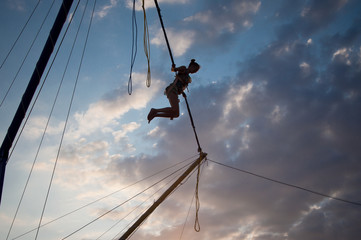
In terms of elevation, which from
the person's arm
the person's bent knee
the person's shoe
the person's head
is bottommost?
the person's shoe

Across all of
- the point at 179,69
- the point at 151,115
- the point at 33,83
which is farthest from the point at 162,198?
the point at 33,83

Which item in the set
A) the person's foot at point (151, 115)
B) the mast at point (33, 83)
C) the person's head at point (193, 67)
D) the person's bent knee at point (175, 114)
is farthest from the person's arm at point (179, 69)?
the mast at point (33, 83)

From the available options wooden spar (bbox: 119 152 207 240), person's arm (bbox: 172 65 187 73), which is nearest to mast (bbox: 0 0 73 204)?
person's arm (bbox: 172 65 187 73)

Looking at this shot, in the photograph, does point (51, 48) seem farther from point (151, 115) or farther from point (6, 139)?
point (151, 115)

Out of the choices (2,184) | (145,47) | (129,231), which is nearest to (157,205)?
(129,231)

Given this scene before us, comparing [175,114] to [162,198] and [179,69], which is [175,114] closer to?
[179,69]

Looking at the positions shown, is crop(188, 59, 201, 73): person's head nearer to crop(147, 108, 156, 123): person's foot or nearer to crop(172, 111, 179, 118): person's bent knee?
crop(172, 111, 179, 118): person's bent knee

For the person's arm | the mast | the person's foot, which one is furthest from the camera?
the person's arm

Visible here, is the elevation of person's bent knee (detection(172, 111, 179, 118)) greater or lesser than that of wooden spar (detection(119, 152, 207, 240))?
greater

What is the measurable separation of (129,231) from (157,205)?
121cm

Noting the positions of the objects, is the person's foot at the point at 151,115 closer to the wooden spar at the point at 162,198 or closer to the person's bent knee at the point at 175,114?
the person's bent knee at the point at 175,114

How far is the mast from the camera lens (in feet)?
22.8

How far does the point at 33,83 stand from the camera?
7.24 metres

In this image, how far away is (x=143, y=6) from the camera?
7305mm
